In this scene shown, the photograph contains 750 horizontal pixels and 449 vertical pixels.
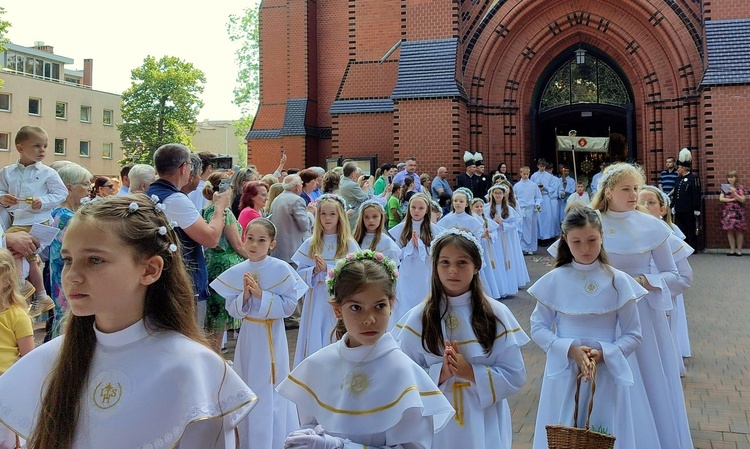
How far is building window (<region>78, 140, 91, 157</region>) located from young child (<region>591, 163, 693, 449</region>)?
175 ft

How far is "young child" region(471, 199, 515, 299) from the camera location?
11.9 m

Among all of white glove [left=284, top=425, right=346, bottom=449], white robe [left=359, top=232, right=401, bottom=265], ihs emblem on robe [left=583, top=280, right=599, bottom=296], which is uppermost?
white robe [left=359, top=232, right=401, bottom=265]

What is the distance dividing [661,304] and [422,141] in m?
13.2

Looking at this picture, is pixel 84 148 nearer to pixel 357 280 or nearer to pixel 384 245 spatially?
pixel 384 245

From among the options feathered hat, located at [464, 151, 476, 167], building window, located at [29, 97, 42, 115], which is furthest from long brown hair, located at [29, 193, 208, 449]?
building window, located at [29, 97, 42, 115]

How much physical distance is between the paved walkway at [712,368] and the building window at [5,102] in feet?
143

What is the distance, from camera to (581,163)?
21562mm

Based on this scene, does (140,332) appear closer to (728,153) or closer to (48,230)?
(48,230)

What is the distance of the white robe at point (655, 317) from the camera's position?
15.8 feet

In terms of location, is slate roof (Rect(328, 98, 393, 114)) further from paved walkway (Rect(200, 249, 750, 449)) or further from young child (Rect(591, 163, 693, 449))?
young child (Rect(591, 163, 693, 449))

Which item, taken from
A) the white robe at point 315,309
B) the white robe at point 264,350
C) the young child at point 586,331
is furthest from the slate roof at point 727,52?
the white robe at point 264,350

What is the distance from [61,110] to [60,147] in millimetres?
2741

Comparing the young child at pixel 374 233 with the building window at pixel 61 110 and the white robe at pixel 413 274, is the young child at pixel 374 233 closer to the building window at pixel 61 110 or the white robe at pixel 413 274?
the white robe at pixel 413 274

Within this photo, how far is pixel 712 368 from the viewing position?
7.25 meters
